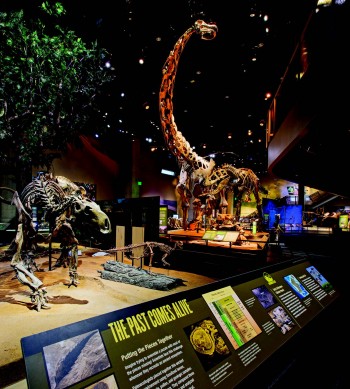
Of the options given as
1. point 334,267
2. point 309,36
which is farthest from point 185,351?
point 309,36

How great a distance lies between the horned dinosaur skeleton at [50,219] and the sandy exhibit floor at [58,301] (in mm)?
218

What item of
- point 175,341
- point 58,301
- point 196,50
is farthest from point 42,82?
point 175,341

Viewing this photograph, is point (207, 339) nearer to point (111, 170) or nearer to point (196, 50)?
point (196, 50)

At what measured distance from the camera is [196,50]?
21.0ft

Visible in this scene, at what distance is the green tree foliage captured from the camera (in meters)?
5.27

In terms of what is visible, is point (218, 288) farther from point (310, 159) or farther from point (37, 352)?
point (310, 159)

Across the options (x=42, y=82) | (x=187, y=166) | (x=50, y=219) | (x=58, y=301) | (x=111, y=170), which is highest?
(x=42, y=82)

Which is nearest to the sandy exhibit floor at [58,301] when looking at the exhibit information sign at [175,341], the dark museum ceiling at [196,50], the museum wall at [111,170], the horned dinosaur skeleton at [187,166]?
the exhibit information sign at [175,341]

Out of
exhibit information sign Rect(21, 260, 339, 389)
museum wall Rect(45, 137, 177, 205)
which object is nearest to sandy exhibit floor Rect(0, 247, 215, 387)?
exhibit information sign Rect(21, 260, 339, 389)

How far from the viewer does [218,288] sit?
1.71 meters

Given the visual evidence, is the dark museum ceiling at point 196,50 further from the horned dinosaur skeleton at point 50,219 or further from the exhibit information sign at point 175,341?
the exhibit information sign at point 175,341

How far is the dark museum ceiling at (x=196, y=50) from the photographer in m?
4.98

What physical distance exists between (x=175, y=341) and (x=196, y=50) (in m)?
6.88

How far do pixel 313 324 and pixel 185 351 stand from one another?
1487mm
